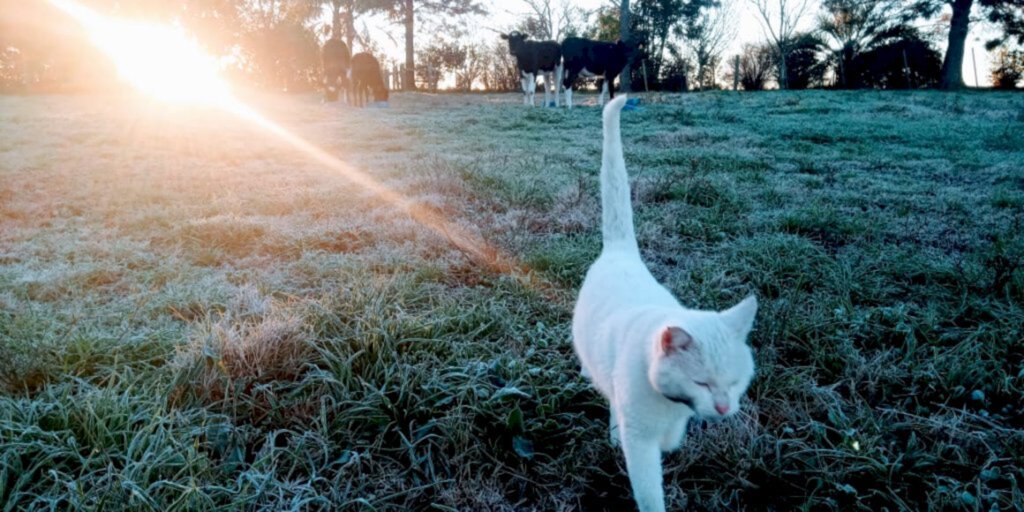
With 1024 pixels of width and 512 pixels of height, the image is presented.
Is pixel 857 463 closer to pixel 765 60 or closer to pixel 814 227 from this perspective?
pixel 814 227

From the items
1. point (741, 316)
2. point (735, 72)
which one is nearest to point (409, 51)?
point (735, 72)

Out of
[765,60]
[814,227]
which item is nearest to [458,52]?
[765,60]

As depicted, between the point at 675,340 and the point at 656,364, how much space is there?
10 cm

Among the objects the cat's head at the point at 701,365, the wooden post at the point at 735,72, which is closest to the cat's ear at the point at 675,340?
the cat's head at the point at 701,365

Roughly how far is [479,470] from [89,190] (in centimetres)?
517

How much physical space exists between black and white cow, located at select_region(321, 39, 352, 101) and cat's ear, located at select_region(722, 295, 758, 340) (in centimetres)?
1503

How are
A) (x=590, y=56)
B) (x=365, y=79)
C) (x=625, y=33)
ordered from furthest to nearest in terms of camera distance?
1. (x=625, y=33)
2. (x=365, y=79)
3. (x=590, y=56)

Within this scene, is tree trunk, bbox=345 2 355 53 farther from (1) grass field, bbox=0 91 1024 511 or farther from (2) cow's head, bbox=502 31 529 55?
(1) grass field, bbox=0 91 1024 511

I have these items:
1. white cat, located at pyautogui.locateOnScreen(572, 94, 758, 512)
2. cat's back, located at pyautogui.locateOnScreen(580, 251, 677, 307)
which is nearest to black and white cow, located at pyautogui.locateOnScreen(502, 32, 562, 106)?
cat's back, located at pyautogui.locateOnScreen(580, 251, 677, 307)

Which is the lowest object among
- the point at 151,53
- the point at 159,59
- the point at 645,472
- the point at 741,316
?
the point at 645,472

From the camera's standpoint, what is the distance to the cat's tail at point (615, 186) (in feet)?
6.97

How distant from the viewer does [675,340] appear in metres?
1.31

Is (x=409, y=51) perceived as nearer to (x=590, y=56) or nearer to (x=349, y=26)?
(x=349, y=26)

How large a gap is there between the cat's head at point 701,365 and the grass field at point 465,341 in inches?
16.9
